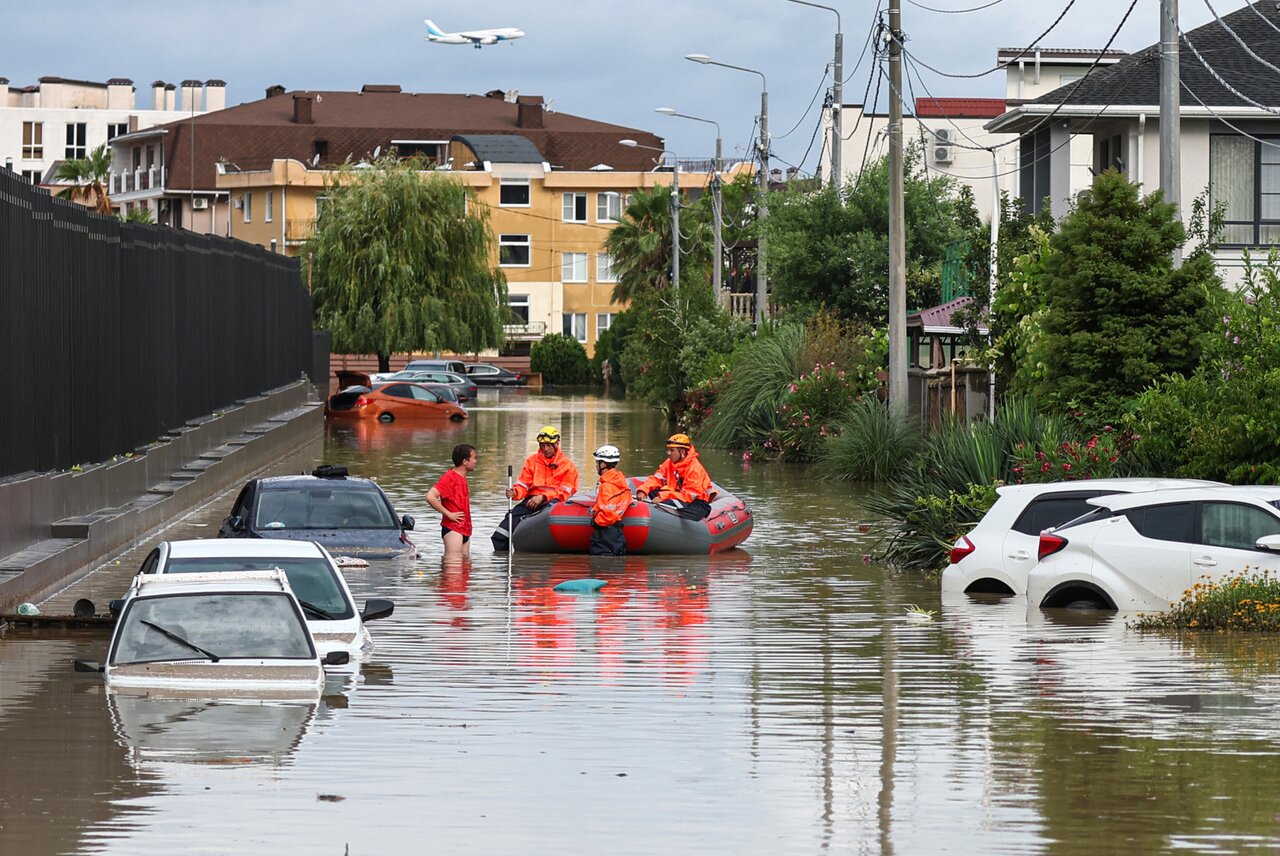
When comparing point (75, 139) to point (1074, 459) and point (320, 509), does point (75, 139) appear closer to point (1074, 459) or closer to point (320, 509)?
point (320, 509)

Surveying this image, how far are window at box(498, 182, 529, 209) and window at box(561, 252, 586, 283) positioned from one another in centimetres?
349

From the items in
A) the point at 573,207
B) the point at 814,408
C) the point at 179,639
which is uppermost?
the point at 573,207

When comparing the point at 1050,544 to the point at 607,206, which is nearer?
the point at 1050,544

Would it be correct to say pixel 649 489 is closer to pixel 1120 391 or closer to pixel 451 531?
pixel 451 531

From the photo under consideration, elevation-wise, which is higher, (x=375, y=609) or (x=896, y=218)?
(x=896, y=218)

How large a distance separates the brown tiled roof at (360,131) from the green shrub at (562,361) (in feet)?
53.8

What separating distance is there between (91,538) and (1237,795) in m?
14.2

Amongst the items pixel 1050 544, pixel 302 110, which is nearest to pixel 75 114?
pixel 302 110

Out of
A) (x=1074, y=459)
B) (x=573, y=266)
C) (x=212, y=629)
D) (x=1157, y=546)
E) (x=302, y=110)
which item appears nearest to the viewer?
(x=212, y=629)

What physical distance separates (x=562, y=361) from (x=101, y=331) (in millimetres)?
76535

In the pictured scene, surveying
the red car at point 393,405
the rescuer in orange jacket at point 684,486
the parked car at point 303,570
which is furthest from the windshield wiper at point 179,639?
the red car at point 393,405

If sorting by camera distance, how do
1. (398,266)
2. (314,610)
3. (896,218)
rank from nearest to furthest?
(314,610)
(896,218)
(398,266)

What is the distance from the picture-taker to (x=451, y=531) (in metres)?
24.2

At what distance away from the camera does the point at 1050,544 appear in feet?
59.5
